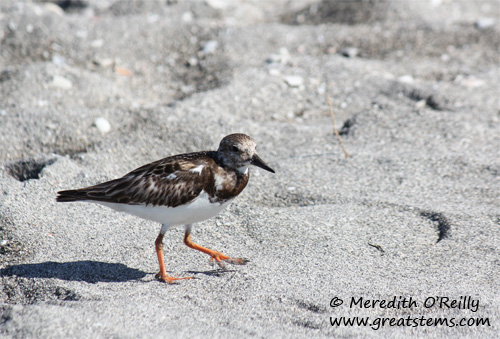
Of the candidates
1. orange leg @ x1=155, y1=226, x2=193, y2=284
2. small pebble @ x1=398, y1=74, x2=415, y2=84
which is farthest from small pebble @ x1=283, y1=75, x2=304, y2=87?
orange leg @ x1=155, y1=226, x2=193, y2=284

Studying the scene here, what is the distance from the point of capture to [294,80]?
22.7 feet

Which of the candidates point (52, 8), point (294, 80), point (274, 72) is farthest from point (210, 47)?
point (52, 8)

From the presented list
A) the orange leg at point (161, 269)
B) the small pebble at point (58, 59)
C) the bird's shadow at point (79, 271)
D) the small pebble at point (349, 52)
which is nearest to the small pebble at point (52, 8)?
the small pebble at point (58, 59)

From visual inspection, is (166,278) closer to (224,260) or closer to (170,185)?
(224,260)

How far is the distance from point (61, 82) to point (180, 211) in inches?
134

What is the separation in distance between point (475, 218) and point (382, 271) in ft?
3.30

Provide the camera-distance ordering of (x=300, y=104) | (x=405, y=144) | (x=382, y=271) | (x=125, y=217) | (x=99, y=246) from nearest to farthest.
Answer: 1. (x=382, y=271)
2. (x=99, y=246)
3. (x=125, y=217)
4. (x=405, y=144)
5. (x=300, y=104)

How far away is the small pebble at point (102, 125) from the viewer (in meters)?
5.82

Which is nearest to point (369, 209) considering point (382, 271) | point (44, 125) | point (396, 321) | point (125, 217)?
point (382, 271)

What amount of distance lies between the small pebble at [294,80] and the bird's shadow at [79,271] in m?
3.47

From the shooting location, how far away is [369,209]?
479 cm

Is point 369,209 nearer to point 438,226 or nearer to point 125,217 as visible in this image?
point 438,226

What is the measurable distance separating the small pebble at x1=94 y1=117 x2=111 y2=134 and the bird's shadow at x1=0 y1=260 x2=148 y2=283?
6.53 ft

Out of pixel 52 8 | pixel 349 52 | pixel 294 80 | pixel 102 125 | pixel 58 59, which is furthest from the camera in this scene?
pixel 52 8
